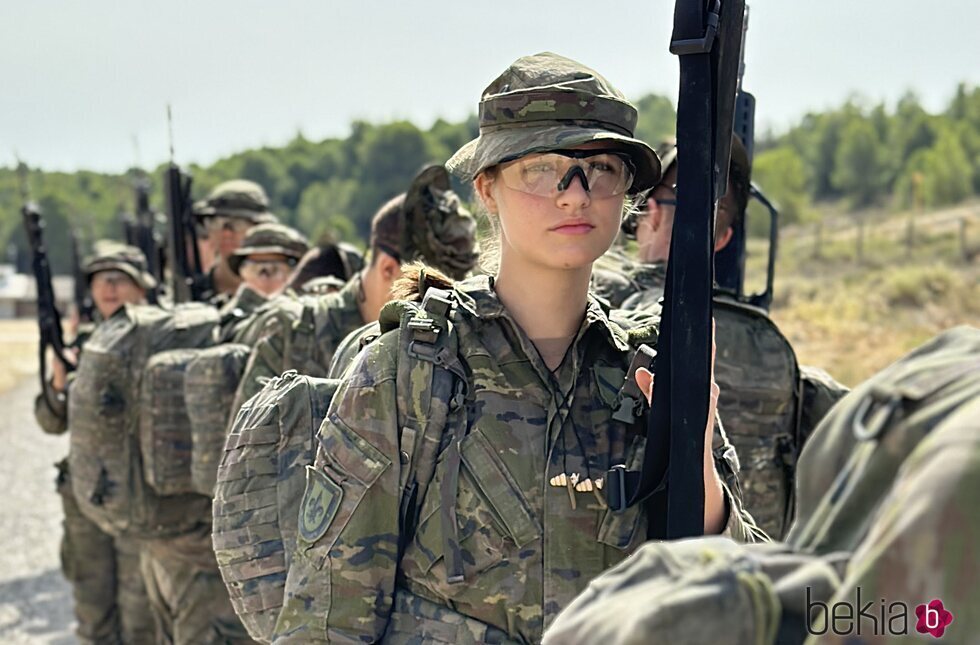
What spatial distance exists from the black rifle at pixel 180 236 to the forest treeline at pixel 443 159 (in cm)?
1189

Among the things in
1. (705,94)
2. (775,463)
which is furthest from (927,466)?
(775,463)

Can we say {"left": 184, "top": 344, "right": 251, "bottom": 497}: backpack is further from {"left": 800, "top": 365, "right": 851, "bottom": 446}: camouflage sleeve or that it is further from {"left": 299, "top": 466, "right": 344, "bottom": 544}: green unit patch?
{"left": 299, "top": 466, "right": 344, "bottom": 544}: green unit patch

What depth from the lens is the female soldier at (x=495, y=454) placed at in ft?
9.03

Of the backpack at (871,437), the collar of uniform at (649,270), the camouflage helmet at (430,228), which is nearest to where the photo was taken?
the backpack at (871,437)

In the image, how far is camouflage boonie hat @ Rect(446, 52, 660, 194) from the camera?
2812mm

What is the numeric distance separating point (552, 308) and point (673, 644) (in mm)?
1725

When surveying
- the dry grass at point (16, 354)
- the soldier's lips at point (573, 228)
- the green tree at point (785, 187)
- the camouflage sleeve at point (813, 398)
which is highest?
the soldier's lips at point (573, 228)

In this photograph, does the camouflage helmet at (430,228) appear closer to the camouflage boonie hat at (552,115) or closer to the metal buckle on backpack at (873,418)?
the camouflage boonie hat at (552,115)

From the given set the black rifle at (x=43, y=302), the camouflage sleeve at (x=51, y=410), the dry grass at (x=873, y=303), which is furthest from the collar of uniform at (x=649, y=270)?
the dry grass at (x=873, y=303)

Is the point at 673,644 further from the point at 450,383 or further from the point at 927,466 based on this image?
the point at 450,383

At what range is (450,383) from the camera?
2.79 metres

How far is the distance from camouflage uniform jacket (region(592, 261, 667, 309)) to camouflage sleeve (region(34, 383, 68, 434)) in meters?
5.04

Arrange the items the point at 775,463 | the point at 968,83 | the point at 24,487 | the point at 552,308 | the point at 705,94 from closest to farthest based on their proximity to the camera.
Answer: the point at 705,94
the point at 552,308
the point at 775,463
the point at 24,487
the point at 968,83

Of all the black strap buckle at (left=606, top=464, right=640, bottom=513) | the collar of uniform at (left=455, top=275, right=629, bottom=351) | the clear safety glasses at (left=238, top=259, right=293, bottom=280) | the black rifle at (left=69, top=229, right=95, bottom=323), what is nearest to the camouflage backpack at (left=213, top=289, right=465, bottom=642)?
the collar of uniform at (left=455, top=275, right=629, bottom=351)
